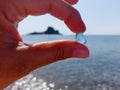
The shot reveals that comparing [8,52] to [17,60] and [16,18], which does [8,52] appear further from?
[16,18]

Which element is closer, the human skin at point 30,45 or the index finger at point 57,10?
the human skin at point 30,45

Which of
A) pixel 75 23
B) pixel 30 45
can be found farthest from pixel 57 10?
pixel 30 45

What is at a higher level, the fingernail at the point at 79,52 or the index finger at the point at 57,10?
the index finger at the point at 57,10

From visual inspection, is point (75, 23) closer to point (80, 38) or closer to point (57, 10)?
point (80, 38)

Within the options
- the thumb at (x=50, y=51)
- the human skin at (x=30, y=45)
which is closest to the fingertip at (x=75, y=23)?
the human skin at (x=30, y=45)

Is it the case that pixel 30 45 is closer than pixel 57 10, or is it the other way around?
pixel 30 45

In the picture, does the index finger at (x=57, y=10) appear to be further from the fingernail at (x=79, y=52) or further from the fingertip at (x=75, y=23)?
the fingernail at (x=79, y=52)

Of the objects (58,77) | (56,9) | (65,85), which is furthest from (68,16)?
(58,77)

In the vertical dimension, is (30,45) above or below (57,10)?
below
